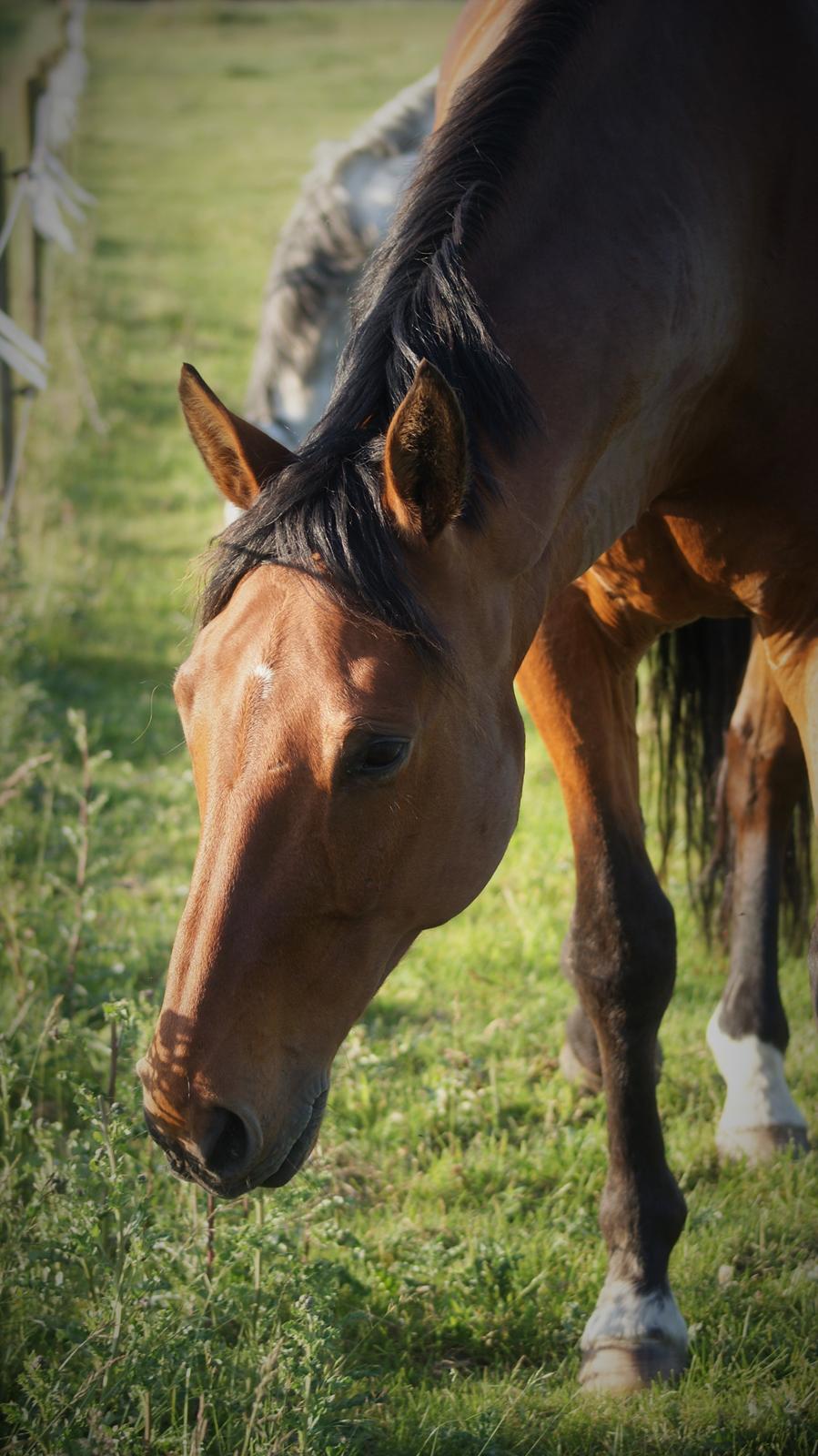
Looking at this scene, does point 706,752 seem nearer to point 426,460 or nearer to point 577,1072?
point 577,1072

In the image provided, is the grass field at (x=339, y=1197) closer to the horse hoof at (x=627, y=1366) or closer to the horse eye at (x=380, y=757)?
the horse hoof at (x=627, y=1366)

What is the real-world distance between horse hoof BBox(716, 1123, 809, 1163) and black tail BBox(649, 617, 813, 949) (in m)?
0.75

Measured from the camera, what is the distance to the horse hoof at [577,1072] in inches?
147

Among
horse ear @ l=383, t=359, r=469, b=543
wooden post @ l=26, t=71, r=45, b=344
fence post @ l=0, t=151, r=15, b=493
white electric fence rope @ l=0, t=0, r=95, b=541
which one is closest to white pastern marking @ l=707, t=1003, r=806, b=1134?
horse ear @ l=383, t=359, r=469, b=543

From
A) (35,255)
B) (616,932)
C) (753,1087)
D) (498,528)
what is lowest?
(753,1087)

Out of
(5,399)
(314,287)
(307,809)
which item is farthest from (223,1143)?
(5,399)

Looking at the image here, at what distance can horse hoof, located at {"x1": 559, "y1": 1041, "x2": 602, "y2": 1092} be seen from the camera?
3.73 m

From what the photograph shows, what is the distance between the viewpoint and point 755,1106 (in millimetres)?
3529

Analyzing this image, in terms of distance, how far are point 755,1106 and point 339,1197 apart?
122cm

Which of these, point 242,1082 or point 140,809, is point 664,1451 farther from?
point 140,809

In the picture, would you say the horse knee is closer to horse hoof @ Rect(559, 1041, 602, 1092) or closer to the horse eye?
horse hoof @ Rect(559, 1041, 602, 1092)

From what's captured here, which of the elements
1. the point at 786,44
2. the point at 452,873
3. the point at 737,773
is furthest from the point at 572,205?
the point at 737,773

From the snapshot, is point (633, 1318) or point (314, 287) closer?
point (633, 1318)

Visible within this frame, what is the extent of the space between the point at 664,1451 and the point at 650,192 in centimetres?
228
